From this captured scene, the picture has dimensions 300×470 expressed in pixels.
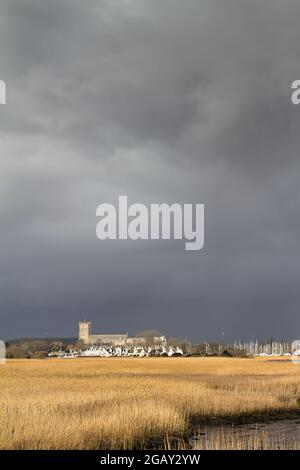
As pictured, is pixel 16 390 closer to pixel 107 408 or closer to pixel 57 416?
pixel 107 408

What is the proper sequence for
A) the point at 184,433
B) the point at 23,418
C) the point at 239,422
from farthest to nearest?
the point at 239,422 → the point at 184,433 → the point at 23,418

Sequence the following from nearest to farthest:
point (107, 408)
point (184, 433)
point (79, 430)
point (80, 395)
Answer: point (79, 430), point (184, 433), point (107, 408), point (80, 395)

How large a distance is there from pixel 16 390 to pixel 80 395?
24.7 ft

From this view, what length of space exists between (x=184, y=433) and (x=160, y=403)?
5443 mm

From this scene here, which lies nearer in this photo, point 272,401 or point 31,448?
point 31,448

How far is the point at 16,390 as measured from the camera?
38.1 metres

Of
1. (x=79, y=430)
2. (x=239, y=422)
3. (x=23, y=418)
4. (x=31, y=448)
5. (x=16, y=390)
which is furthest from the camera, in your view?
(x=16, y=390)

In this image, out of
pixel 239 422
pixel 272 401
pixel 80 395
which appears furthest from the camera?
pixel 272 401
